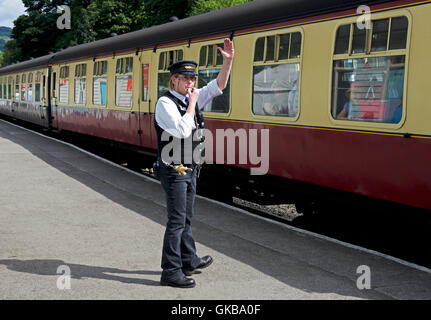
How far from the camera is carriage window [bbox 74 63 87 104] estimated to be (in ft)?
58.3

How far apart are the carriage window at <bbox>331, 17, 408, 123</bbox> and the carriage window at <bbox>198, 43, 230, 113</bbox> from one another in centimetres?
281

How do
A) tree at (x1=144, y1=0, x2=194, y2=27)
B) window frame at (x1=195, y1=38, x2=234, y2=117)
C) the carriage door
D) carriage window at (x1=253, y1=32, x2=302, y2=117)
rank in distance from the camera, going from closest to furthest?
carriage window at (x1=253, y1=32, x2=302, y2=117), window frame at (x1=195, y1=38, x2=234, y2=117), the carriage door, tree at (x1=144, y1=0, x2=194, y2=27)

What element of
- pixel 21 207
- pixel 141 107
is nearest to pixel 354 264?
pixel 21 207

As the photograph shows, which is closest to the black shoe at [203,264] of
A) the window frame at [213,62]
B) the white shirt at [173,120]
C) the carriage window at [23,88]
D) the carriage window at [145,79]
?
the white shirt at [173,120]

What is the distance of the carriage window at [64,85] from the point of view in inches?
785

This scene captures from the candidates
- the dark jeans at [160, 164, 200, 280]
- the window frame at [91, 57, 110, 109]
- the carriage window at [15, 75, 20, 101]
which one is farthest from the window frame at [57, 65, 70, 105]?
the dark jeans at [160, 164, 200, 280]

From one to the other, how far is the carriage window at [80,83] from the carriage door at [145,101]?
194 inches

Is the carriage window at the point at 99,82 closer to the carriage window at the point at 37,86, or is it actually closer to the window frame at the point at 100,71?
the window frame at the point at 100,71

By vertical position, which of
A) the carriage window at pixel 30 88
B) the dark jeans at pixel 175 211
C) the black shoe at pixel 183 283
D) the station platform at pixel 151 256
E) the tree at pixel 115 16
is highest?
the tree at pixel 115 16

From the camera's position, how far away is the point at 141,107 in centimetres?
1332

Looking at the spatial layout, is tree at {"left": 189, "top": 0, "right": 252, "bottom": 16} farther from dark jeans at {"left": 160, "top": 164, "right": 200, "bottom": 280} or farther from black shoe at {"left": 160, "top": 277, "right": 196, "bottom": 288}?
black shoe at {"left": 160, "top": 277, "right": 196, "bottom": 288}

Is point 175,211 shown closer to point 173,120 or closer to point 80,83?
point 173,120

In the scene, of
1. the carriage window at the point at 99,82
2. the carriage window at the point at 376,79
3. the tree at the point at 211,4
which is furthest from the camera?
the tree at the point at 211,4
